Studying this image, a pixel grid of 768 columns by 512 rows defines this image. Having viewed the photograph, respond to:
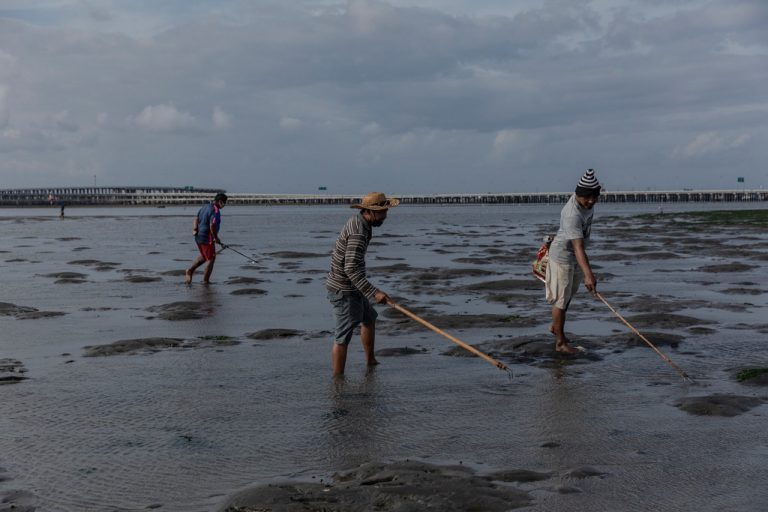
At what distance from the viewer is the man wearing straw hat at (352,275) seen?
9180 millimetres

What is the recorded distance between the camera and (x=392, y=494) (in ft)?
18.2

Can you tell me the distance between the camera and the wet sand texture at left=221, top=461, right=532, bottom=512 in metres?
5.37

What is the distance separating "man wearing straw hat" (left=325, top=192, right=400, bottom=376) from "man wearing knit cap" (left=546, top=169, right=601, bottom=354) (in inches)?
90.6

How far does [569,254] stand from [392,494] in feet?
19.1

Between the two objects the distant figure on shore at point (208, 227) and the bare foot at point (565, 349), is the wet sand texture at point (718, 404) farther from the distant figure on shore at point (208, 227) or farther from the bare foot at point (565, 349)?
the distant figure on shore at point (208, 227)

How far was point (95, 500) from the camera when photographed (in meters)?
5.64

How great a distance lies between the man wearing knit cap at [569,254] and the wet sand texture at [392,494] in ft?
15.5

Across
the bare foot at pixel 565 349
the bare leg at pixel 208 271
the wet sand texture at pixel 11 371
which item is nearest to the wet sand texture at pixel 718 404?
the bare foot at pixel 565 349

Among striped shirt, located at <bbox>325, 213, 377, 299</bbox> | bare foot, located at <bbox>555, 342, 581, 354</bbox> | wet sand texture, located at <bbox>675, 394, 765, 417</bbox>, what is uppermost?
striped shirt, located at <bbox>325, 213, 377, 299</bbox>

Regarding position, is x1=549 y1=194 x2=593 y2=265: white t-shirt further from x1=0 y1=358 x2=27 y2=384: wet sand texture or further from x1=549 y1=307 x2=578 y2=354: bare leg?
x1=0 y1=358 x2=27 y2=384: wet sand texture

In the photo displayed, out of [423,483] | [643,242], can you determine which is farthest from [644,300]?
[643,242]

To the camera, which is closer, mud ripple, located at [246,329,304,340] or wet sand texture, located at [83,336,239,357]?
wet sand texture, located at [83,336,239,357]

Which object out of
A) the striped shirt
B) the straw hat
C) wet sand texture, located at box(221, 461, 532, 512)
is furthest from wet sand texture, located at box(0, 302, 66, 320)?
wet sand texture, located at box(221, 461, 532, 512)

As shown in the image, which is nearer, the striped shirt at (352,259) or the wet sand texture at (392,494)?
the wet sand texture at (392,494)
